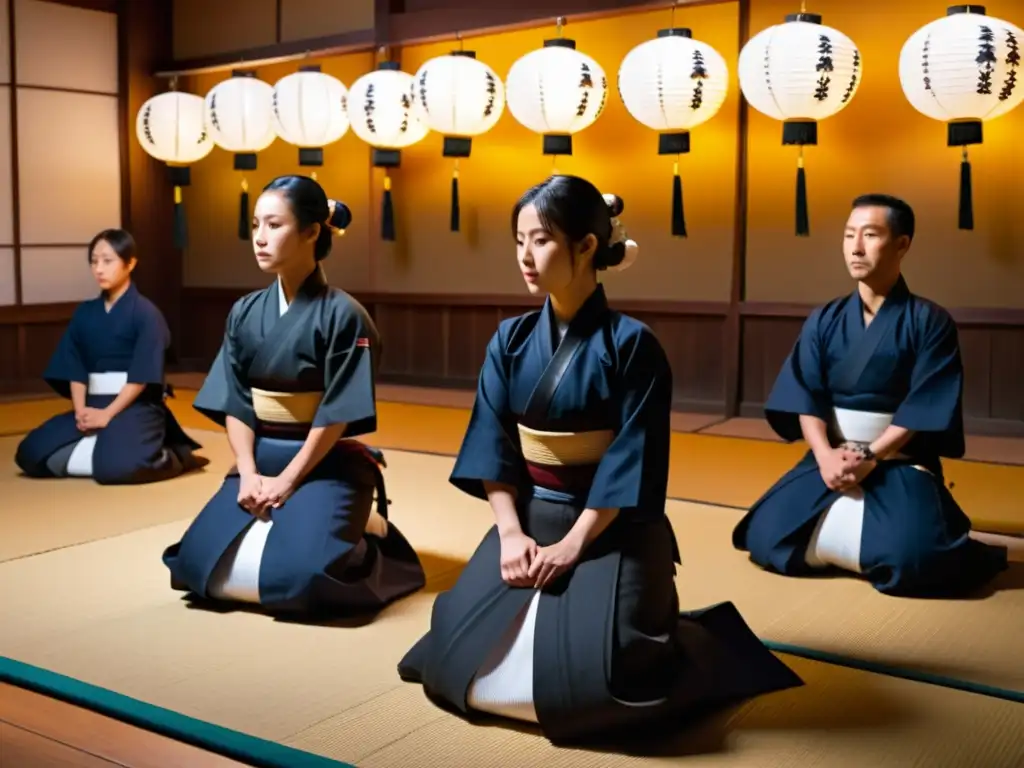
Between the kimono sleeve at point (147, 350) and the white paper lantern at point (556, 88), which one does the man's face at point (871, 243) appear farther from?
the kimono sleeve at point (147, 350)

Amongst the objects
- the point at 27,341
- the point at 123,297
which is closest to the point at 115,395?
the point at 123,297

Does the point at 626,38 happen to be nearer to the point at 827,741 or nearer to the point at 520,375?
the point at 520,375

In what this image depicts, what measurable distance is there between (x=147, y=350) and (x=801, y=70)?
3624mm

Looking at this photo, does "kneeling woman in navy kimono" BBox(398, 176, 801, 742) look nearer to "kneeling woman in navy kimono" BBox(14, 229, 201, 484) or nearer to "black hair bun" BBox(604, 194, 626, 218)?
"black hair bun" BBox(604, 194, 626, 218)

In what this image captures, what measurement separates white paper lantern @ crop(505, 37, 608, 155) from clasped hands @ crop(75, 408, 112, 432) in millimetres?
3067

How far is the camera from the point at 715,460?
19.8 feet

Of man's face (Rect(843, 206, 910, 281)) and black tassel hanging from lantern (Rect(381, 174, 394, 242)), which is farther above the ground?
black tassel hanging from lantern (Rect(381, 174, 394, 242))

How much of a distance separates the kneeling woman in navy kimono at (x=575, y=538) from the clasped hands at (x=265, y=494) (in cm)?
82

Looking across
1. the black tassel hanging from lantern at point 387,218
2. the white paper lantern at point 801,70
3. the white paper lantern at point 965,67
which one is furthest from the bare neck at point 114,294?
the white paper lantern at point 965,67

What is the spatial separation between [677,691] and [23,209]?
7944 mm

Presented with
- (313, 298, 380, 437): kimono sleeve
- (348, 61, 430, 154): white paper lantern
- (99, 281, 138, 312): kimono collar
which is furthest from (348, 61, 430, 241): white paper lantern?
(313, 298, 380, 437): kimono sleeve

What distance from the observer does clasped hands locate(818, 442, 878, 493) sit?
13.0ft

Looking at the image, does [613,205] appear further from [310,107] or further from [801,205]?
[310,107]

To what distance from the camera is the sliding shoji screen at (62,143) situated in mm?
9070
